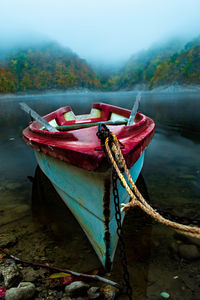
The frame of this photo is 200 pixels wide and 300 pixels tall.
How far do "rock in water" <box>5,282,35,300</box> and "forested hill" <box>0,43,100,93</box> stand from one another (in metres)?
120

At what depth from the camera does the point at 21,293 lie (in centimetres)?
271

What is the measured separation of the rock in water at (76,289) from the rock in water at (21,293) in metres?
0.49

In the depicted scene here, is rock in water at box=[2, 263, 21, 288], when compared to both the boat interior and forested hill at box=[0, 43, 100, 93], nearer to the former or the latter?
the boat interior

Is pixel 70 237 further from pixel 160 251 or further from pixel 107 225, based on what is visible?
pixel 160 251

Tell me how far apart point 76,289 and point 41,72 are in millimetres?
166122

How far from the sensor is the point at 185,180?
634 centimetres

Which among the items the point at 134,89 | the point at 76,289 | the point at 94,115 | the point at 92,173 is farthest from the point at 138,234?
the point at 134,89

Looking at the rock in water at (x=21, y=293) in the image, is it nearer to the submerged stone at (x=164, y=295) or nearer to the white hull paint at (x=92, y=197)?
the white hull paint at (x=92, y=197)

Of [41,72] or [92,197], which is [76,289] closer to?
[92,197]

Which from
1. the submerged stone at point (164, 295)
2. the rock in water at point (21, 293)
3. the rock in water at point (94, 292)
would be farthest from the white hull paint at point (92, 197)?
the rock in water at point (21, 293)

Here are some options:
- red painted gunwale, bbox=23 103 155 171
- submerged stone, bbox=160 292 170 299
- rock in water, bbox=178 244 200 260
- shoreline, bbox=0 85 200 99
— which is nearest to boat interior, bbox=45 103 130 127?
red painted gunwale, bbox=23 103 155 171

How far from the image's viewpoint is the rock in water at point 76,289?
2.84 metres

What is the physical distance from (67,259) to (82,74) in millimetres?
187114

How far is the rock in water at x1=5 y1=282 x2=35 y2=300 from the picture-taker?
105 inches
